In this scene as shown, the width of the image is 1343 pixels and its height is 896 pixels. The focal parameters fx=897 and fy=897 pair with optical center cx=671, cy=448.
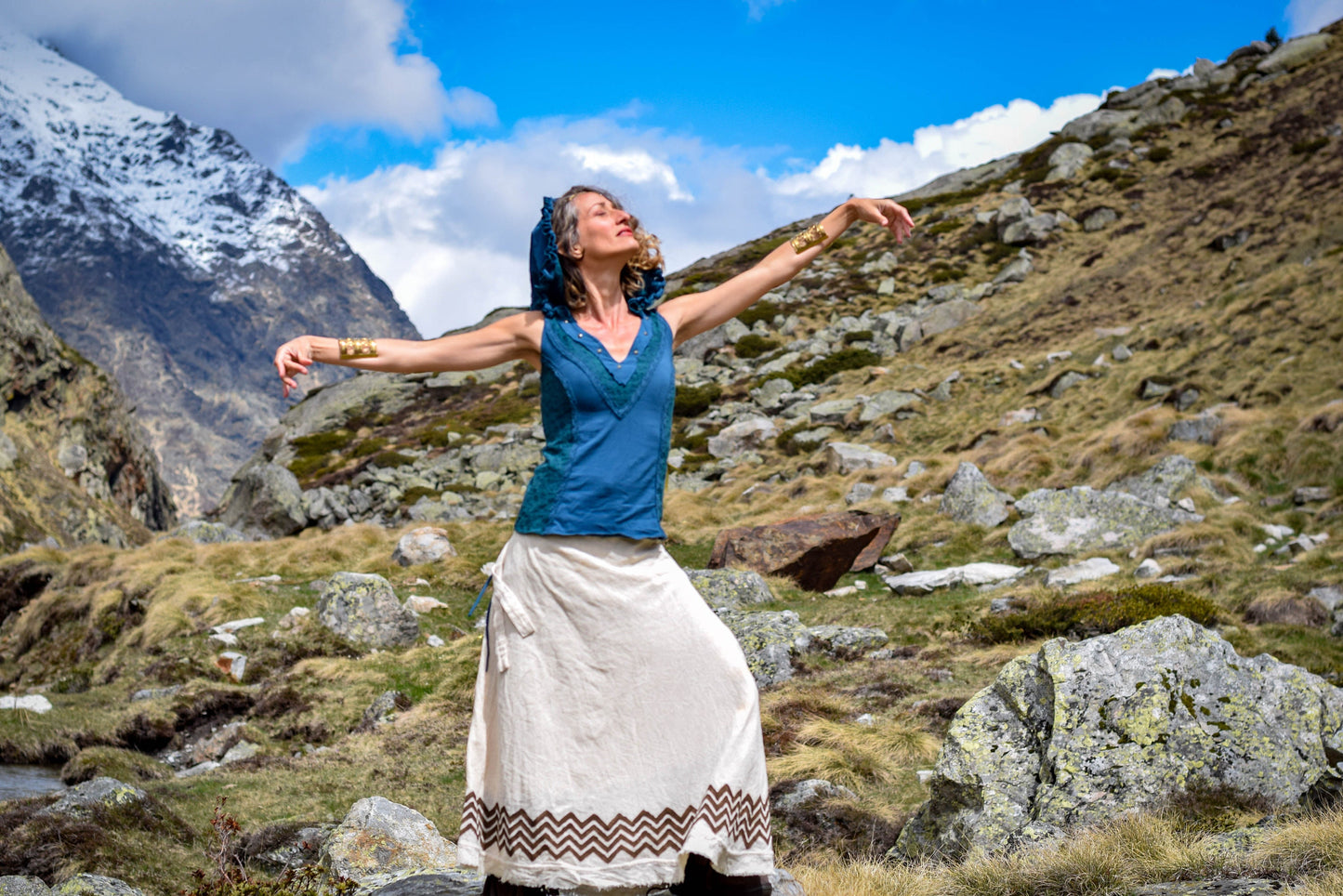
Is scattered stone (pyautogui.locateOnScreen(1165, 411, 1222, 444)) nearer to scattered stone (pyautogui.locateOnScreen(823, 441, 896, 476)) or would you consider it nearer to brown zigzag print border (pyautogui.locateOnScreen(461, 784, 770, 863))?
scattered stone (pyautogui.locateOnScreen(823, 441, 896, 476))

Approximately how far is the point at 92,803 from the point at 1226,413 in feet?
54.2

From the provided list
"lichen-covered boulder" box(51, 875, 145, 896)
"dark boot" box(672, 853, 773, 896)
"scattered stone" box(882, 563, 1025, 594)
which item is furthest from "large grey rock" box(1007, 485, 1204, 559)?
"lichen-covered boulder" box(51, 875, 145, 896)

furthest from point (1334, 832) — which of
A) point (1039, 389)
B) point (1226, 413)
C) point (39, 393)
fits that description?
point (39, 393)

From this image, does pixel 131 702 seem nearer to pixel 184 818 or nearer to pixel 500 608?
pixel 184 818

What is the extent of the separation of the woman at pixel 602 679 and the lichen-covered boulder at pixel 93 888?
2.85 meters

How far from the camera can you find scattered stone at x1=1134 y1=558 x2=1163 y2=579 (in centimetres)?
1055

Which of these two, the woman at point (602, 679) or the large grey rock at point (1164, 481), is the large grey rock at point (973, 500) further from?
the woman at point (602, 679)

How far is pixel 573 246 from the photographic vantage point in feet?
10.1

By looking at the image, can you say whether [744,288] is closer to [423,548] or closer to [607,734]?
[607,734]

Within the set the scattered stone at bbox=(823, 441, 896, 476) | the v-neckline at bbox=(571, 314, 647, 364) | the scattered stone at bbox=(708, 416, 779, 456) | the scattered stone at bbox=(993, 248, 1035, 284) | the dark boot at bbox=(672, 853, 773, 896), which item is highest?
the scattered stone at bbox=(993, 248, 1035, 284)

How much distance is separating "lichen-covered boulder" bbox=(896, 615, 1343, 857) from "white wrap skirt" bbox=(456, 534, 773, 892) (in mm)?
2283

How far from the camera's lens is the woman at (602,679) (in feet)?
8.45

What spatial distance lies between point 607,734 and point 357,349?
4.95 feet

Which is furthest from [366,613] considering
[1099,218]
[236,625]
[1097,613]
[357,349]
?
[1099,218]
